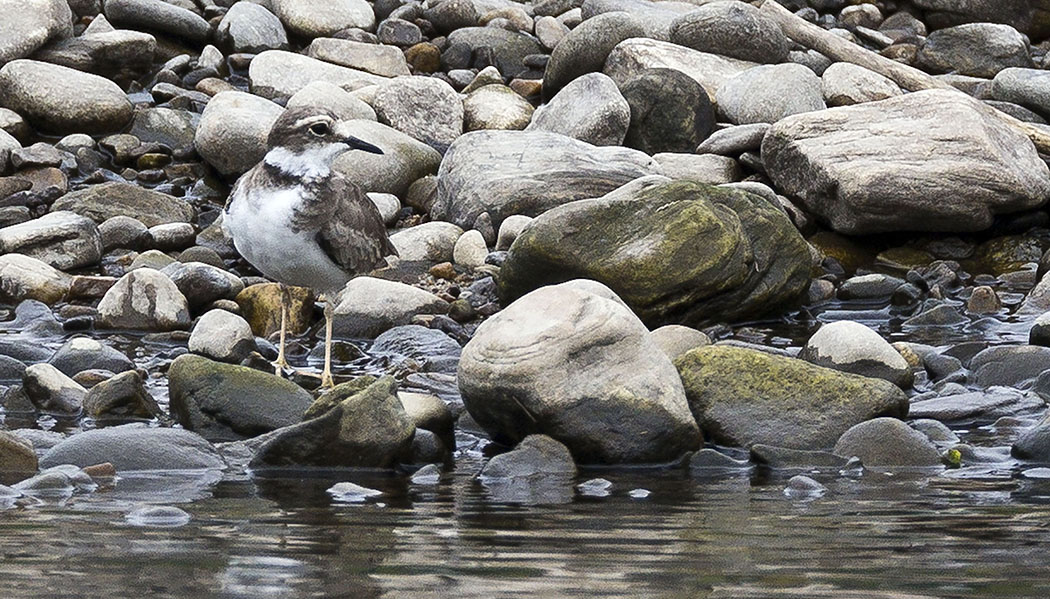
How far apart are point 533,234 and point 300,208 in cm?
256

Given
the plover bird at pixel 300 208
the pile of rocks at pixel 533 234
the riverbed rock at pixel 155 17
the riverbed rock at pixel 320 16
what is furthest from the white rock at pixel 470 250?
the riverbed rock at pixel 155 17

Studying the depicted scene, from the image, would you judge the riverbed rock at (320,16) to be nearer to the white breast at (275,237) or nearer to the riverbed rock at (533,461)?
the white breast at (275,237)

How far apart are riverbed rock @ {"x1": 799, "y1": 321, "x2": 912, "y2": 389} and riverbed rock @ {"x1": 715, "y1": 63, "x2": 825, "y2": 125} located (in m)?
6.79

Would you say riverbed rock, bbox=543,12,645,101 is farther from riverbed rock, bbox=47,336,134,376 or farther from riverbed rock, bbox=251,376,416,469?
riverbed rock, bbox=251,376,416,469

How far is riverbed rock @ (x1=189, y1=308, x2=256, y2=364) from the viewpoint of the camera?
34.1 ft

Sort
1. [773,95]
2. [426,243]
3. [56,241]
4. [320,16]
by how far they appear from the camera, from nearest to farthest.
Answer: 1. [56,241]
2. [426,243]
3. [773,95]
4. [320,16]

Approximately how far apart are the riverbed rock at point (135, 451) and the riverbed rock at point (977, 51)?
15.7 meters

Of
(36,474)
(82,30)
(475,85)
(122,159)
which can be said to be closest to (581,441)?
(36,474)

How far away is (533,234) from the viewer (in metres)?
11.4

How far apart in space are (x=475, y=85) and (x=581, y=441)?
11435 mm

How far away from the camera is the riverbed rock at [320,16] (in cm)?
1950

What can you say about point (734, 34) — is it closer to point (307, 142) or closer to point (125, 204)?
point (125, 204)

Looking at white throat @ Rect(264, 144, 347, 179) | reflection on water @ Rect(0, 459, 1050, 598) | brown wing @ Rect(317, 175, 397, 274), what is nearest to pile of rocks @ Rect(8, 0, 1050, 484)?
reflection on water @ Rect(0, 459, 1050, 598)

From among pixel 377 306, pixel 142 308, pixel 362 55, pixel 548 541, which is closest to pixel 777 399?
pixel 548 541
